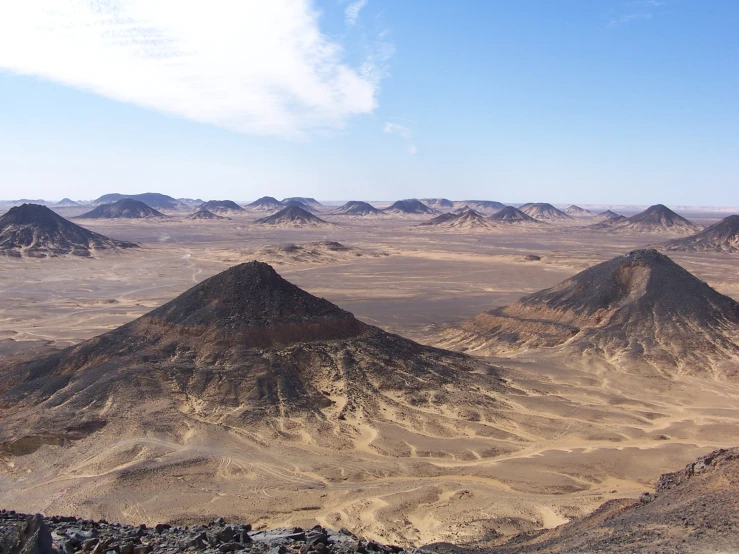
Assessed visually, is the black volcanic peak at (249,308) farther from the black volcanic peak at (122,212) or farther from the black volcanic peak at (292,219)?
the black volcanic peak at (122,212)

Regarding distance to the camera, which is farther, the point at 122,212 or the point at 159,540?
the point at 122,212

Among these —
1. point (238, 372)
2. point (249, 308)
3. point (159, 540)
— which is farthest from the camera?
point (249, 308)

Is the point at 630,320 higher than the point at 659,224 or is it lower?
lower

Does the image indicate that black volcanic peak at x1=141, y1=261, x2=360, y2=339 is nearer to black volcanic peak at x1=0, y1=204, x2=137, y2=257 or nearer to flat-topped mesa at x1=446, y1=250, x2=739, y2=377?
flat-topped mesa at x1=446, y1=250, x2=739, y2=377

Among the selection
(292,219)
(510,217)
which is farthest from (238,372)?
(510,217)

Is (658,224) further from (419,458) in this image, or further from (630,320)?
(419,458)

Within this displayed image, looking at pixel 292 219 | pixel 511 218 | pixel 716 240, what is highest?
pixel 511 218

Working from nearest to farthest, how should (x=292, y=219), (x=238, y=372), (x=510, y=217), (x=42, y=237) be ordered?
1. (x=238, y=372)
2. (x=42, y=237)
3. (x=292, y=219)
4. (x=510, y=217)
